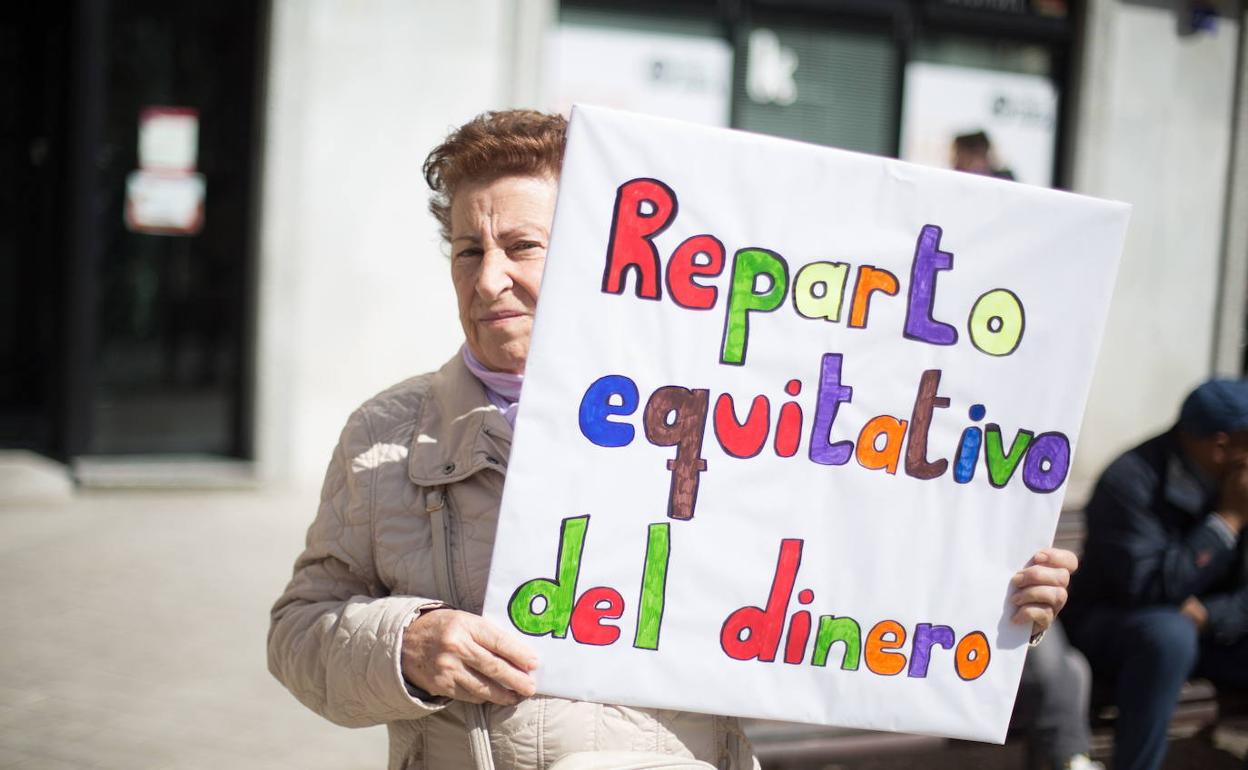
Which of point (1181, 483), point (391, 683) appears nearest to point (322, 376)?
point (1181, 483)

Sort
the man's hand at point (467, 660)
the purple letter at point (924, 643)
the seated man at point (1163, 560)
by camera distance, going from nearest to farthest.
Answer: the man's hand at point (467, 660) → the purple letter at point (924, 643) → the seated man at point (1163, 560)

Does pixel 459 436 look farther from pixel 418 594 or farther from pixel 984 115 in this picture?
pixel 984 115

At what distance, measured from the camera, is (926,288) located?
192 cm

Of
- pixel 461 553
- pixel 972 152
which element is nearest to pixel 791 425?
pixel 461 553

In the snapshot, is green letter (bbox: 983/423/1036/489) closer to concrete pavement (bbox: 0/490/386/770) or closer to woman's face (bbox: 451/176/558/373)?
woman's face (bbox: 451/176/558/373)

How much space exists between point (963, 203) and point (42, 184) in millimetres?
7055

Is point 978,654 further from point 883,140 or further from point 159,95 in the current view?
point 883,140

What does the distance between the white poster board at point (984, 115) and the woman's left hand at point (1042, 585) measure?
7.27 metres

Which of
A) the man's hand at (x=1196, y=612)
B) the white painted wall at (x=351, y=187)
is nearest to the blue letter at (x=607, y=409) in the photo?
the man's hand at (x=1196, y=612)

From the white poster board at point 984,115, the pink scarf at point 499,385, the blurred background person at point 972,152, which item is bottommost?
the pink scarf at point 499,385

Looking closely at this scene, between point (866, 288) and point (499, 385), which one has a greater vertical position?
point (866, 288)

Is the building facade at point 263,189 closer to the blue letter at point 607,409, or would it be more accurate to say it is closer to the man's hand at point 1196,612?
the man's hand at point 1196,612

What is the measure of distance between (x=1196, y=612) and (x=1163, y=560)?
9.5 inches

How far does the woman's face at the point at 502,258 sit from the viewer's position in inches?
74.8
